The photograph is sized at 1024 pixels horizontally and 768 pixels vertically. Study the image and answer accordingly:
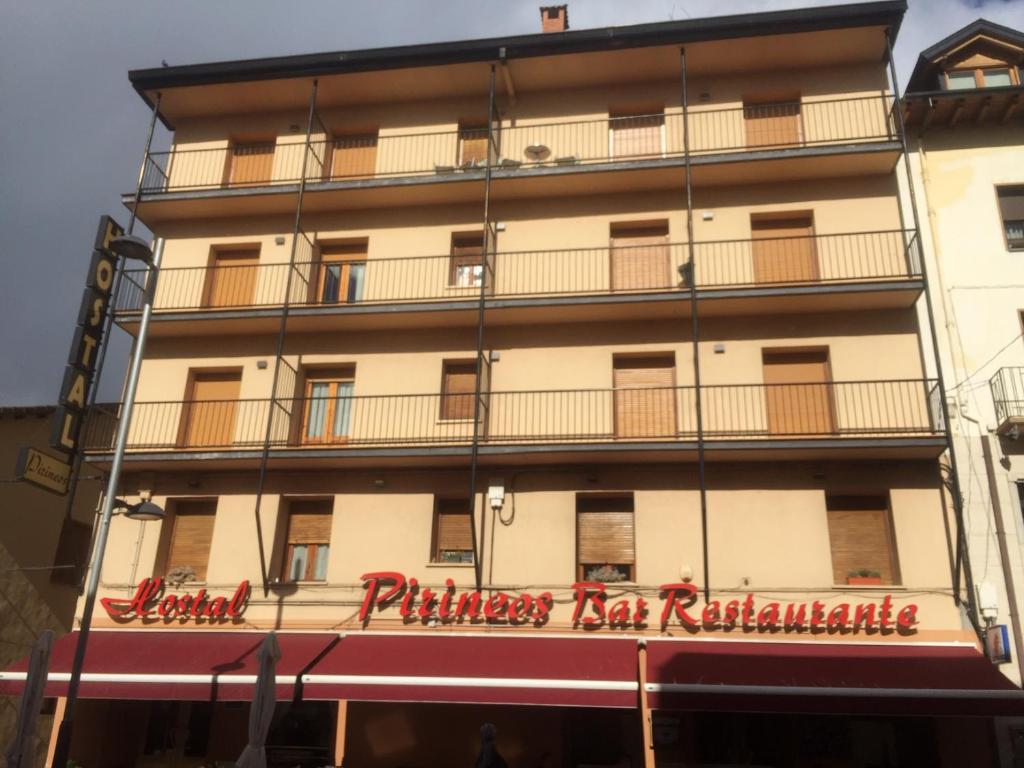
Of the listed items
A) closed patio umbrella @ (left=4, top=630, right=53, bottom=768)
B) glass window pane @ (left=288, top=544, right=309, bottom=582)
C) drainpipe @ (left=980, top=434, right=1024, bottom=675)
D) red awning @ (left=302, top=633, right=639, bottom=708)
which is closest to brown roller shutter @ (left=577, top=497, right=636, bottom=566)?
red awning @ (left=302, top=633, right=639, bottom=708)

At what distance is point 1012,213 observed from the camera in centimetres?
1659

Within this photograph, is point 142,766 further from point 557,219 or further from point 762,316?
point 762,316

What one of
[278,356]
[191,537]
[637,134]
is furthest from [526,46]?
[191,537]

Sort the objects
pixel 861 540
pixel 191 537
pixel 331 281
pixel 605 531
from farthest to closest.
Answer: pixel 331 281, pixel 191 537, pixel 605 531, pixel 861 540

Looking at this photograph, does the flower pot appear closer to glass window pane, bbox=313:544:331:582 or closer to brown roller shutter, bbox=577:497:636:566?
brown roller shutter, bbox=577:497:636:566

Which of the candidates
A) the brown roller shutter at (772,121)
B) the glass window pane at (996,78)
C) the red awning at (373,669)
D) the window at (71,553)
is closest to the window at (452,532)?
the red awning at (373,669)

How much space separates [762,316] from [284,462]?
9.78 meters

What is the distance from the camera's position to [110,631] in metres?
16.0

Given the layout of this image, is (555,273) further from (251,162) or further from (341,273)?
(251,162)

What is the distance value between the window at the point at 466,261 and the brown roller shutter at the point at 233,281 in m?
4.45

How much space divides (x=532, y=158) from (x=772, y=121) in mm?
5217

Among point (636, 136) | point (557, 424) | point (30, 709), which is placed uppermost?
point (636, 136)

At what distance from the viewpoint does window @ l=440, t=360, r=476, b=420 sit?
56.3ft

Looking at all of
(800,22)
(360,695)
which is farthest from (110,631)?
(800,22)
